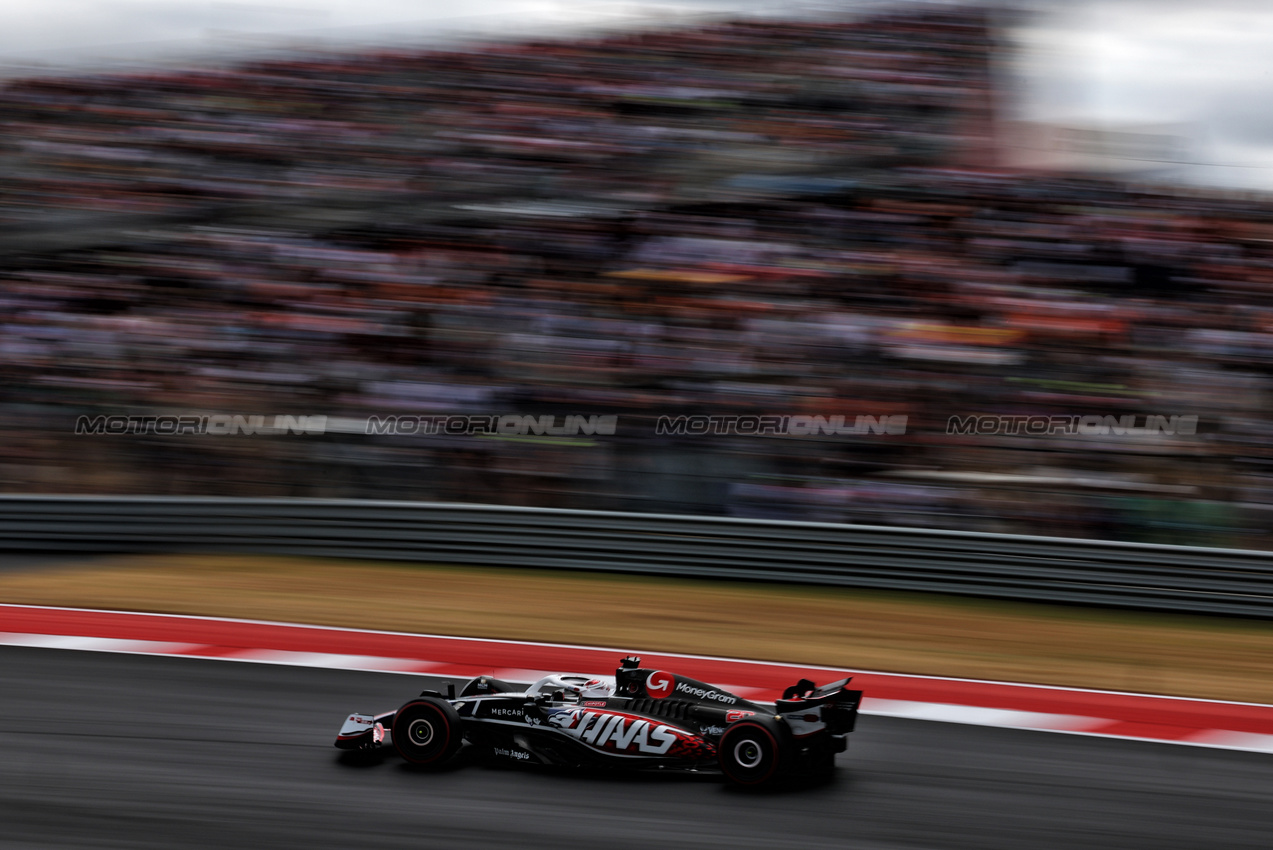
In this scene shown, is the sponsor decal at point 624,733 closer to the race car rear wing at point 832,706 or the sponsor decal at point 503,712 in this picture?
the sponsor decal at point 503,712

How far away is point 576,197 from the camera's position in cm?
1223

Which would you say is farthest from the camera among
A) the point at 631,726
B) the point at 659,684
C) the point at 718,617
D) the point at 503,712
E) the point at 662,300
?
the point at 662,300

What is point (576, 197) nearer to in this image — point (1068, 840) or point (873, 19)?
point (873, 19)

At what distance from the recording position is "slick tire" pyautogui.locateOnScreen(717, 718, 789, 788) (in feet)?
15.1

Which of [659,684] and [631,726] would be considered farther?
[659,684]

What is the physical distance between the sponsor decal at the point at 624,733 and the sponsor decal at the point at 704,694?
169 mm

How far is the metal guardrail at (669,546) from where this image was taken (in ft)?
27.6

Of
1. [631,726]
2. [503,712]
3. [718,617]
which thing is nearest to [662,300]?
[718,617]

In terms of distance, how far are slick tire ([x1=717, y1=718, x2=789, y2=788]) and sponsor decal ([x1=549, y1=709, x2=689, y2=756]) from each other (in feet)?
0.57

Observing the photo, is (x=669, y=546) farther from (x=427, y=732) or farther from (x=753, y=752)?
(x=753, y=752)

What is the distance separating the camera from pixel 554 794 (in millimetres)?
4707

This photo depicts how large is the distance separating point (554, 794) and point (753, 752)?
75cm

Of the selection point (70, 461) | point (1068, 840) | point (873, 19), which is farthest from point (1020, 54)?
point (1068, 840)

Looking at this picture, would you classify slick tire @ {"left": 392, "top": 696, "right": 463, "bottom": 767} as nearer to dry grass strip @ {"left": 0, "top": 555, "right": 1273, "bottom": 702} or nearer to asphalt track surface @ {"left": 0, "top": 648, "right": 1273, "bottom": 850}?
asphalt track surface @ {"left": 0, "top": 648, "right": 1273, "bottom": 850}
